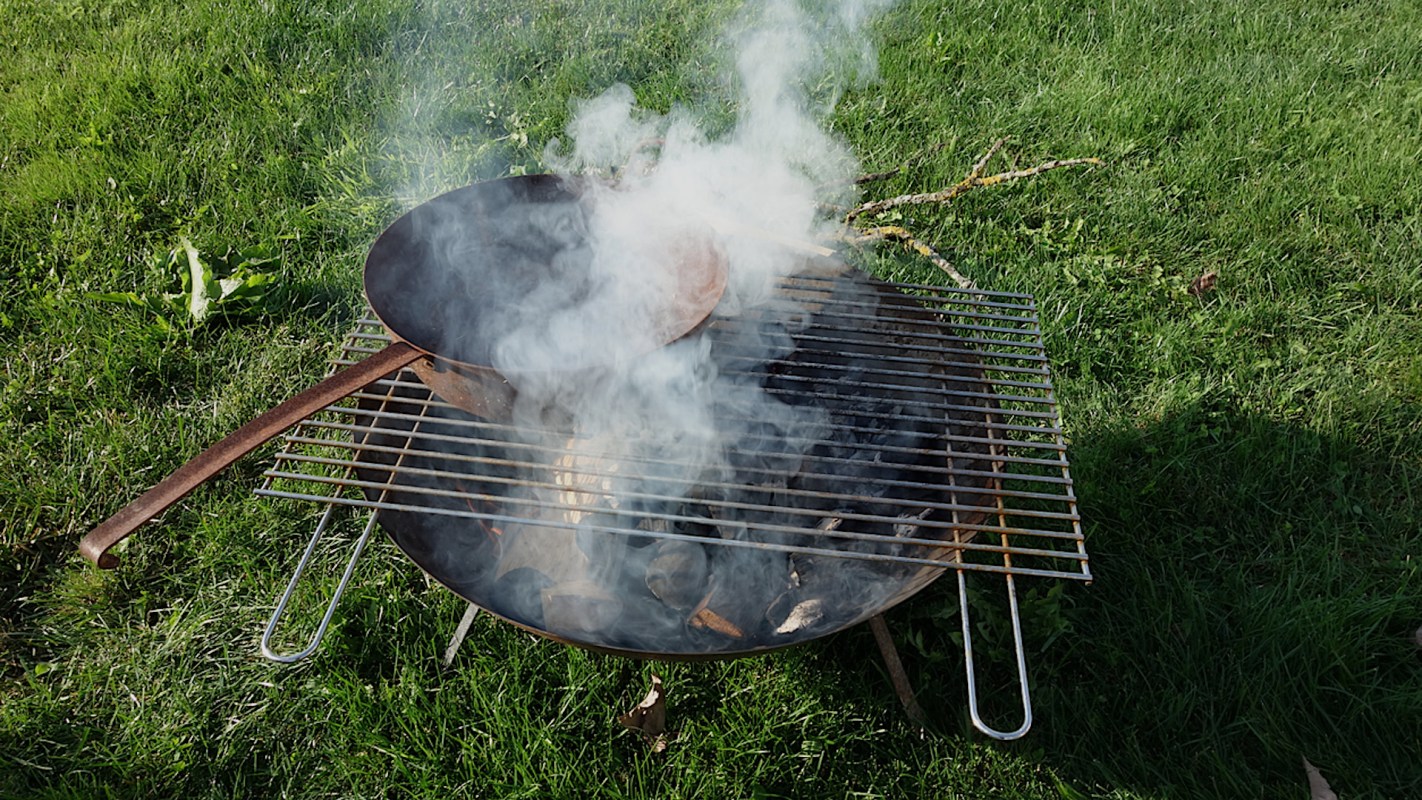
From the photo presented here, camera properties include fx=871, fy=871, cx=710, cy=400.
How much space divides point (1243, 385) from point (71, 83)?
5.46 m

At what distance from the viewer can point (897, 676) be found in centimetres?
233

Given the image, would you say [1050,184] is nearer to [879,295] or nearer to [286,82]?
[879,295]

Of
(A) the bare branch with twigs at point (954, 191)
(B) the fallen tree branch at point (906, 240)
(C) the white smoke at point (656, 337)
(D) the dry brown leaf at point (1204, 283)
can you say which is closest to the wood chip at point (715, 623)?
(C) the white smoke at point (656, 337)

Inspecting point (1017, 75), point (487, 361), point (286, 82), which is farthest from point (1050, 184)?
point (286, 82)

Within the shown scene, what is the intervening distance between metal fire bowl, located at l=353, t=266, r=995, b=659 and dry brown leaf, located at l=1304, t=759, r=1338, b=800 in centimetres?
109

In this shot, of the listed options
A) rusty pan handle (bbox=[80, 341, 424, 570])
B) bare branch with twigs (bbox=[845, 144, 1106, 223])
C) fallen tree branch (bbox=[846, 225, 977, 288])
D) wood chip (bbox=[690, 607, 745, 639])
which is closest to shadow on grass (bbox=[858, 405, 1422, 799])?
wood chip (bbox=[690, 607, 745, 639])

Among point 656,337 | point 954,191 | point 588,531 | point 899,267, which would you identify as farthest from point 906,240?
point 588,531

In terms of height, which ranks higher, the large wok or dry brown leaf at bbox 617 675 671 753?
the large wok

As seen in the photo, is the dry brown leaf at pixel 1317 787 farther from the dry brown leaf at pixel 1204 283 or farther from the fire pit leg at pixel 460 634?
the fire pit leg at pixel 460 634

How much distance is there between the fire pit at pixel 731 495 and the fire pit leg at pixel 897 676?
9.6 inches

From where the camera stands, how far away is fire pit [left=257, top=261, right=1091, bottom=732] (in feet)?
6.39

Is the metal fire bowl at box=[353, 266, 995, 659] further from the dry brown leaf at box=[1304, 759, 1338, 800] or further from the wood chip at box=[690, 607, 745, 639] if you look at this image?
the dry brown leaf at box=[1304, 759, 1338, 800]

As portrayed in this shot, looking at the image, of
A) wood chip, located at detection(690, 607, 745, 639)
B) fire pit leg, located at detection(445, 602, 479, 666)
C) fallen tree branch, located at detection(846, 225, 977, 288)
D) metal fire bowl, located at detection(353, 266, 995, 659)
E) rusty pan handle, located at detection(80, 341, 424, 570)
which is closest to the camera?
rusty pan handle, located at detection(80, 341, 424, 570)

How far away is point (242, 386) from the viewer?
3.17m
